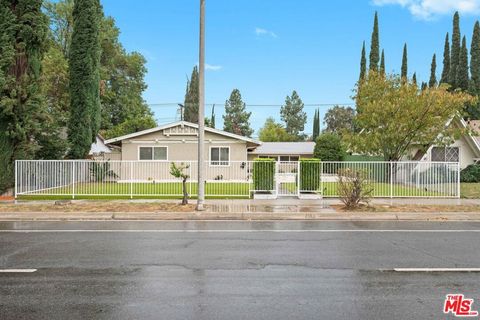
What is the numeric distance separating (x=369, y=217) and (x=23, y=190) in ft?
48.6

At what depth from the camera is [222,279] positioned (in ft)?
21.0

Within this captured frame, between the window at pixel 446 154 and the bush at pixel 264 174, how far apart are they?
1630 cm

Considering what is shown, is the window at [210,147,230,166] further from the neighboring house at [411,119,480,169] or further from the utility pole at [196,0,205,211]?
the utility pole at [196,0,205,211]

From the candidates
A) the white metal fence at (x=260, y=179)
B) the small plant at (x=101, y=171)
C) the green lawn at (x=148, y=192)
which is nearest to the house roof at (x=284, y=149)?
the green lawn at (x=148, y=192)

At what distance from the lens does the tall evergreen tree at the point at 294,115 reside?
9669cm

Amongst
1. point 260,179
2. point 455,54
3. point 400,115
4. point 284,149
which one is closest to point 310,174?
point 260,179

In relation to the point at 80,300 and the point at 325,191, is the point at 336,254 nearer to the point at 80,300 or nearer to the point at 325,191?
the point at 80,300

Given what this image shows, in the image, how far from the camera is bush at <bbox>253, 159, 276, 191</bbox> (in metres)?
18.2

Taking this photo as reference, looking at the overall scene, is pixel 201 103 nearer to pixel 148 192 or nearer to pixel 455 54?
pixel 148 192

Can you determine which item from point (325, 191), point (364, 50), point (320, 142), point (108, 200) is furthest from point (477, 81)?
point (108, 200)

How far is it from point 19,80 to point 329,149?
29.3 metres

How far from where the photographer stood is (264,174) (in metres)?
18.3

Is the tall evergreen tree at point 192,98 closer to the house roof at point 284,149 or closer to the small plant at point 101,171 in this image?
the house roof at point 284,149

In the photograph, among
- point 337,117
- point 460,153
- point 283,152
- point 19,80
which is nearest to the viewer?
point 19,80
